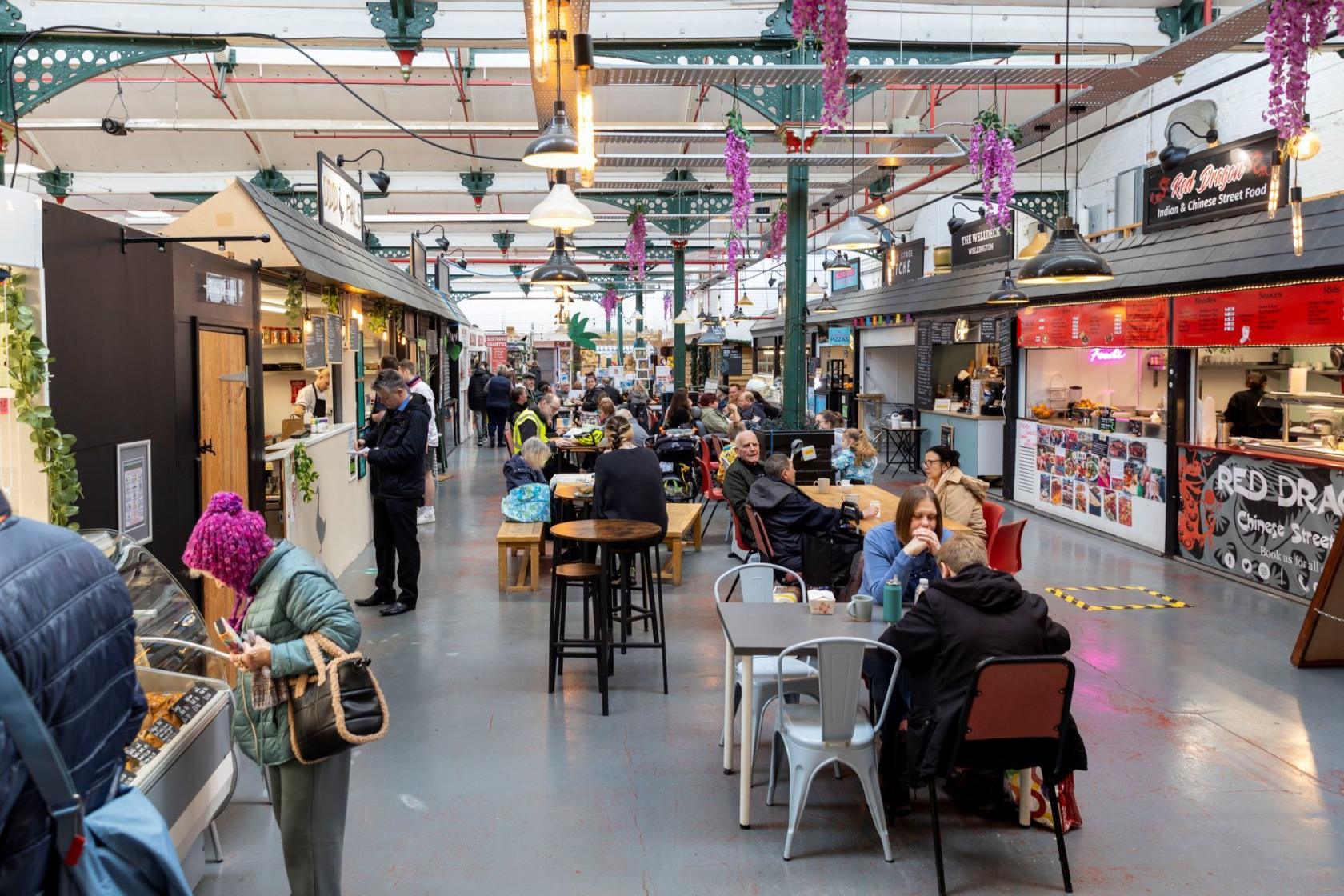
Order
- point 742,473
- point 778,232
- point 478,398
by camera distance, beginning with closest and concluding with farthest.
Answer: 1. point 742,473
2. point 778,232
3. point 478,398

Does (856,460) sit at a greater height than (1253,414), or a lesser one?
lesser

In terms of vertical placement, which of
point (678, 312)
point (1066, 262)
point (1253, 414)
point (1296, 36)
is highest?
point (1296, 36)

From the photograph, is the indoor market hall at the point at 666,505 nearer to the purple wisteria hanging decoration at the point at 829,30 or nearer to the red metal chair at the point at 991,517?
the purple wisteria hanging decoration at the point at 829,30

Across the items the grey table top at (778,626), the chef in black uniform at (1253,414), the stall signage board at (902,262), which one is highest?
the stall signage board at (902,262)

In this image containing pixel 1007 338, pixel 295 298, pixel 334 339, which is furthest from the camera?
pixel 1007 338

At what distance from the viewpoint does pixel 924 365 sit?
15.9 metres

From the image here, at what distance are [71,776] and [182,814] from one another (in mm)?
1687

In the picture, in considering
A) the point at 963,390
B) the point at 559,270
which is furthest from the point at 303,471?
the point at 963,390

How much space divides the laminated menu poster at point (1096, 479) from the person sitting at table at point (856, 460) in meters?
2.76

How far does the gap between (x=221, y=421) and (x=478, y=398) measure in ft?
53.7

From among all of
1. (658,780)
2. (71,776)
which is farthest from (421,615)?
(71,776)

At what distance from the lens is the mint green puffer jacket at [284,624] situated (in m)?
2.78

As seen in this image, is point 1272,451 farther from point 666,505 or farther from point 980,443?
point 980,443

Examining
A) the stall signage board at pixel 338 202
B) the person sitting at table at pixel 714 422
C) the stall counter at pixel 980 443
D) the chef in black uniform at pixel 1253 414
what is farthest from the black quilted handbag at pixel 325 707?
the stall counter at pixel 980 443
